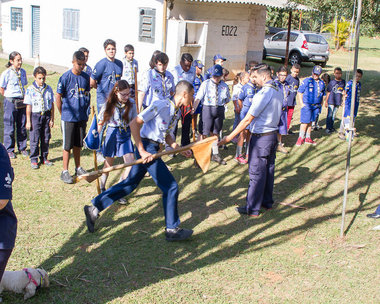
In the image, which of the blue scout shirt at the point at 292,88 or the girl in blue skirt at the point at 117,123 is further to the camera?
the blue scout shirt at the point at 292,88

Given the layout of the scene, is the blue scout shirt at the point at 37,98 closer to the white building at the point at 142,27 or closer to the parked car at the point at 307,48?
the white building at the point at 142,27

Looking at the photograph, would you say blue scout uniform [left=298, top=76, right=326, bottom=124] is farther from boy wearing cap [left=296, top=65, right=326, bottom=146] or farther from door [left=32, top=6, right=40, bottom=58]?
door [left=32, top=6, right=40, bottom=58]

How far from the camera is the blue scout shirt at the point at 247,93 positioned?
7.50 m

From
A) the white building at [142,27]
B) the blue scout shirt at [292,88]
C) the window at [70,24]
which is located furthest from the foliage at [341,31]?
the blue scout shirt at [292,88]

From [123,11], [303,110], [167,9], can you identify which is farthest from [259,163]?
[123,11]

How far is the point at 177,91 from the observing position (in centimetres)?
490

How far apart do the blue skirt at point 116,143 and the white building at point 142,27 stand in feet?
31.6

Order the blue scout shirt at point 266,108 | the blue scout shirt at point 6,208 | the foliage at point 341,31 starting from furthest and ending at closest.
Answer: the foliage at point 341,31
the blue scout shirt at point 266,108
the blue scout shirt at point 6,208

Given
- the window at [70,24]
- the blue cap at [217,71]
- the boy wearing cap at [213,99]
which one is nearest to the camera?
the blue cap at [217,71]

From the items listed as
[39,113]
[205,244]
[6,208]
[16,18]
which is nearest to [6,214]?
[6,208]

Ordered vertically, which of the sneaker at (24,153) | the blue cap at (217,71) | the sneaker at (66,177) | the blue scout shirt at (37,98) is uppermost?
the blue cap at (217,71)

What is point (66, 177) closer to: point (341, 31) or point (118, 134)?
point (118, 134)

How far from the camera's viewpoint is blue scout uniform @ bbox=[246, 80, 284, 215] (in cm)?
549

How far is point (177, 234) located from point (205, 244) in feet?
1.18
